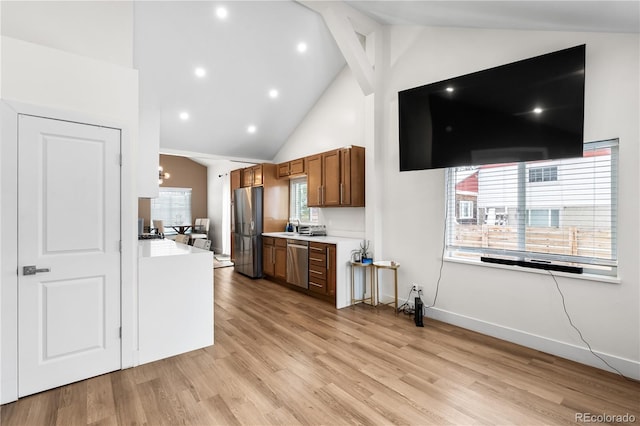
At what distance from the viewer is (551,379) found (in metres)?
2.41

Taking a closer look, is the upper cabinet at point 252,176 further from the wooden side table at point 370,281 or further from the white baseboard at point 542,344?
the white baseboard at point 542,344

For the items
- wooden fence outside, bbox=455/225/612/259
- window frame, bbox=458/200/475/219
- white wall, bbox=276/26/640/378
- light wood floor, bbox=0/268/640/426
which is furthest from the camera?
window frame, bbox=458/200/475/219

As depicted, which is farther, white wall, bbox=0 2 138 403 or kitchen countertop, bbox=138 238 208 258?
kitchen countertop, bbox=138 238 208 258

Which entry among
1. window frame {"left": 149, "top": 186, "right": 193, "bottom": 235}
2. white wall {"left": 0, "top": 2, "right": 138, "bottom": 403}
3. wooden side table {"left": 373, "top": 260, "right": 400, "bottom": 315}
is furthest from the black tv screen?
window frame {"left": 149, "top": 186, "right": 193, "bottom": 235}

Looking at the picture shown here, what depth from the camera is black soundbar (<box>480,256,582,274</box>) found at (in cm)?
273

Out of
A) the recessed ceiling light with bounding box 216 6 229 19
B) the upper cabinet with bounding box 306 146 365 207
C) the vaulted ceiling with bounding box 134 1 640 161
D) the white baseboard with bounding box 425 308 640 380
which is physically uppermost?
the recessed ceiling light with bounding box 216 6 229 19

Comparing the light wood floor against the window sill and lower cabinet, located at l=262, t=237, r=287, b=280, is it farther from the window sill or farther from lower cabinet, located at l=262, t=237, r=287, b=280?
lower cabinet, located at l=262, t=237, r=287, b=280

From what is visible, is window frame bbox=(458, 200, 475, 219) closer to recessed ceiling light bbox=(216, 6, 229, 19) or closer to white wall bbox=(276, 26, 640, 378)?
white wall bbox=(276, 26, 640, 378)

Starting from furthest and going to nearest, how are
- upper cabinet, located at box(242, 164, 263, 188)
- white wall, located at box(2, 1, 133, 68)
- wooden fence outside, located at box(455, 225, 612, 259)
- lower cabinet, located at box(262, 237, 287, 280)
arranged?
upper cabinet, located at box(242, 164, 263, 188) → lower cabinet, located at box(262, 237, 287, 280) → wooden fence outside, located at box(455, 225, 612, 259) → white wall, located at box(2, 1, 133, 68)

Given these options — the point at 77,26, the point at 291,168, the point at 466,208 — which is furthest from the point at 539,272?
the point at 77,26

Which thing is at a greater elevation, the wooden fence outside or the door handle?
the wooden fence outside

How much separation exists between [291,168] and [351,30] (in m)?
2.49

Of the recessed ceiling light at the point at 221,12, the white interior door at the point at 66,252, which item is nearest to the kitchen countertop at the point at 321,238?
the white interior door at the point at 66,252

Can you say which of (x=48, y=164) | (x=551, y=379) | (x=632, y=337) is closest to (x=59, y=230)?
(x=48, y=164)
